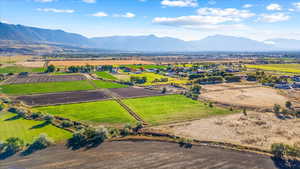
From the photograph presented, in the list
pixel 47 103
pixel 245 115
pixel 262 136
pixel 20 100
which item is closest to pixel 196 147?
pixel 262 136

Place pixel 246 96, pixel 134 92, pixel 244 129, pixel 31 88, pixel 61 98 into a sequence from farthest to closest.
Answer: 1. pixel 31 88
2. pixel 134 92
3. pixel 246 96
4. pixel 61 98
5. pixel 244 129

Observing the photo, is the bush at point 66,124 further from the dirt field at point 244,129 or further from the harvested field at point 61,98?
the dirt field at point 244,129

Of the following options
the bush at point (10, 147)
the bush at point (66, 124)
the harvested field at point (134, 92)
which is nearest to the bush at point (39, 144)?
the bush at point (10, 147)

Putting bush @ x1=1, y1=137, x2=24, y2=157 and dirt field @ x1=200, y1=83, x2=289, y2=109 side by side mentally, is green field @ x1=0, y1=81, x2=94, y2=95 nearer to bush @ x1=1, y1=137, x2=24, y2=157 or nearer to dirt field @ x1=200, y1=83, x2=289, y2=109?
bush @ x1=1, y1=137, x2=24, y2=157

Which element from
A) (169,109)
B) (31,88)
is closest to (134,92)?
(169,109)

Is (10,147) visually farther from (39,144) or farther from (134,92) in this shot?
(134,92)

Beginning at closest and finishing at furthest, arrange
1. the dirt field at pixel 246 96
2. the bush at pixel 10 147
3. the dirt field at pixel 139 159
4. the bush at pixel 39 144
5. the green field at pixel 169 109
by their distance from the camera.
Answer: the dirt field at pixel 139 159
the bush at pixel 10 147
the bush at pixel 39 144
the green field at pixel 169 109
the dirt field at pixel 246 96

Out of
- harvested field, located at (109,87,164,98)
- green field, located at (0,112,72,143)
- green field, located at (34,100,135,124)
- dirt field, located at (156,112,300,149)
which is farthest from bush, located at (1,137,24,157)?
harvested field, located at (109,87,164,98)
